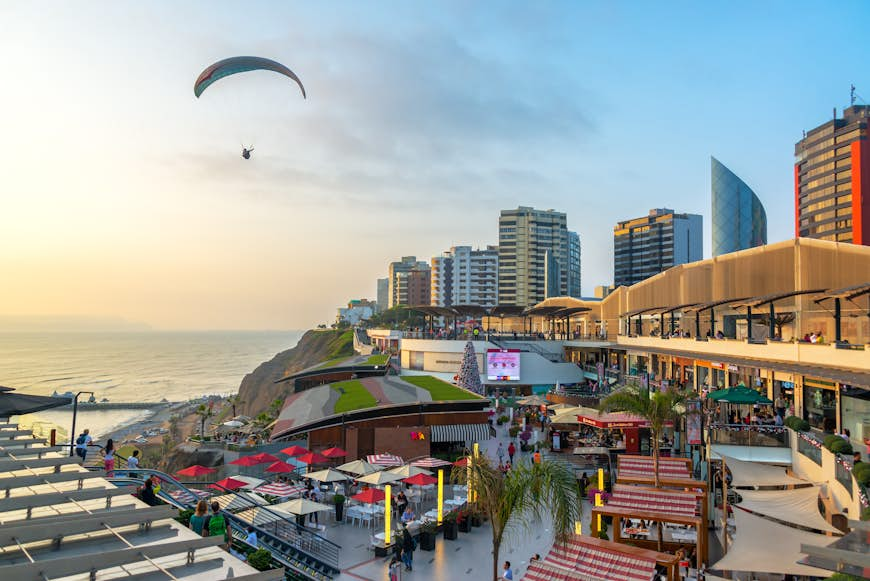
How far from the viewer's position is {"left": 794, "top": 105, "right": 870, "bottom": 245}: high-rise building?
96.6m

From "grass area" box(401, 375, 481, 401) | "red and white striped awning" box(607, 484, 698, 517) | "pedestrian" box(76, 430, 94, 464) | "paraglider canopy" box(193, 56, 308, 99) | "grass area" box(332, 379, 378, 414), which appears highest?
"paraglider canopy" box(193, 56, 308, 99)

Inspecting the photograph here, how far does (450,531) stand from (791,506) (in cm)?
994

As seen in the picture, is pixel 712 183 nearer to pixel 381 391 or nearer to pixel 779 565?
pixel 381 391

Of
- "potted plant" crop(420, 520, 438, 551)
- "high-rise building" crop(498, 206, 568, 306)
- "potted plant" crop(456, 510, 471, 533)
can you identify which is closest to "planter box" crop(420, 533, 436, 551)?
"potted plant" crop(420, 520, 438, 551)

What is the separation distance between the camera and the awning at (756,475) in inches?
750

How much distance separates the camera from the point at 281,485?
22.3 meters

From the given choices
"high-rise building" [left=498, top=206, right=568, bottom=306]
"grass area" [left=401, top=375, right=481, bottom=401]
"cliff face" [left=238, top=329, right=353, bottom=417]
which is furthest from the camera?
"high-rise building" [left=498, top=206, right=568, bottom=306]

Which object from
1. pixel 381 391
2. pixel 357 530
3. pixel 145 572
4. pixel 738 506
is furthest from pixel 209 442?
pixel 145 572

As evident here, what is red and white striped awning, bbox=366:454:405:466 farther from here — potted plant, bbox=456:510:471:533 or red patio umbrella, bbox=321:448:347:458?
potted plant, bbox=456:510:471:533

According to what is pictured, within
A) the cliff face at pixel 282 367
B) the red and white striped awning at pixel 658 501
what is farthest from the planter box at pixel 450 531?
the cliff face at pixel 282 367

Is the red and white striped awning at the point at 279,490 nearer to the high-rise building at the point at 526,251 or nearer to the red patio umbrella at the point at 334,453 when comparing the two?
the red patio umbrella at the point at 334,453

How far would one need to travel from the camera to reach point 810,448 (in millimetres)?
19594

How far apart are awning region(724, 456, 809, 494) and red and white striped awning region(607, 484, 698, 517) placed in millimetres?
3005

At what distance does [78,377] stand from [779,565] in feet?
592
